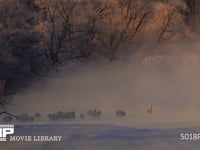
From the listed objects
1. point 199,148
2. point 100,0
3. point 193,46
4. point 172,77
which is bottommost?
point 199,148

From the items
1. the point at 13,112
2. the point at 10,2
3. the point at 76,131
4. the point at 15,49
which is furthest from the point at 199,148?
the point at 10,2

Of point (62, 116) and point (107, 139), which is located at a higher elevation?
point (62, 116)

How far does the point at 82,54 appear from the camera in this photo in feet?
67.6

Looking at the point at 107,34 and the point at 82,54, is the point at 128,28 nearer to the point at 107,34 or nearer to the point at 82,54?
the point at 107,34

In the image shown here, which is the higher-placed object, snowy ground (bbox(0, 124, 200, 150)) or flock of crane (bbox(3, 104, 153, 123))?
flock of crane (bbox(3, 104, 153, 123))

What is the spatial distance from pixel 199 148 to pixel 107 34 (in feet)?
36.4

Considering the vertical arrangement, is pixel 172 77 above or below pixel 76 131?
above

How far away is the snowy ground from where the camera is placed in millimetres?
11328

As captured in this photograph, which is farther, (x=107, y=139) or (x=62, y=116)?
(x=62, y=116)

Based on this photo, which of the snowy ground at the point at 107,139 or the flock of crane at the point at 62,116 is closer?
the snowy ground at the point at 107,139

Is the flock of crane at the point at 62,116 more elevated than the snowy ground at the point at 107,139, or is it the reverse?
the flock of crane at the point at 62,116

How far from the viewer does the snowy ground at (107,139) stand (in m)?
11.3

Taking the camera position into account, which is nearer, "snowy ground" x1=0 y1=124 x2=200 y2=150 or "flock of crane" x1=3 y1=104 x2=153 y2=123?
"snowy ground" x1=0 y1=124 x2=200 y2=150

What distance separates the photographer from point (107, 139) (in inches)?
468
